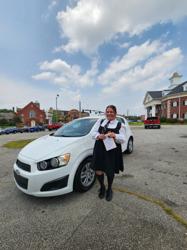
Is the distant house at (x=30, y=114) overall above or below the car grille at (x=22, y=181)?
above

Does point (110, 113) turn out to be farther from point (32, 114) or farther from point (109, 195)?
point (32, 114)

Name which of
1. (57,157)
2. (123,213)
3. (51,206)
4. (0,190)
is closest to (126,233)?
(123,213)

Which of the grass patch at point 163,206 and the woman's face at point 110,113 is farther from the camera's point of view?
the woman's face at point 110,113

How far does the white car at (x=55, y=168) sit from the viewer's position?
2.70m

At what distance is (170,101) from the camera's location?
45.7 metres

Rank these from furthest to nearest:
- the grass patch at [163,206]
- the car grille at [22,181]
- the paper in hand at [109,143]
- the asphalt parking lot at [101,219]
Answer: the car grille at [22,181] < the paper in hand at [109,143] < the grass patch at [163,206] < the asphalt parking lot at [101,219]

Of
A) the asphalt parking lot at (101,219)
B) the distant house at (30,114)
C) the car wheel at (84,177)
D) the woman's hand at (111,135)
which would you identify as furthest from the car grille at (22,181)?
the distant house at (30,114)

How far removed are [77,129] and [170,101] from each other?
4812 centimetres

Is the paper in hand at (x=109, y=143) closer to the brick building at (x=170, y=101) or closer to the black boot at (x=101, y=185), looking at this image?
the black boot at (x=101, y=185)

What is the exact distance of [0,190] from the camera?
3.51m

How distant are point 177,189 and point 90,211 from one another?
200 centimetres

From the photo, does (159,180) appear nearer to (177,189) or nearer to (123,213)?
(177,189)

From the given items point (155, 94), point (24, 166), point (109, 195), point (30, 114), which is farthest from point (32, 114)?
point (109, 195)

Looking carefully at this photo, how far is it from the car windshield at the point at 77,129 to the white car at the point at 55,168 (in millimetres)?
449
